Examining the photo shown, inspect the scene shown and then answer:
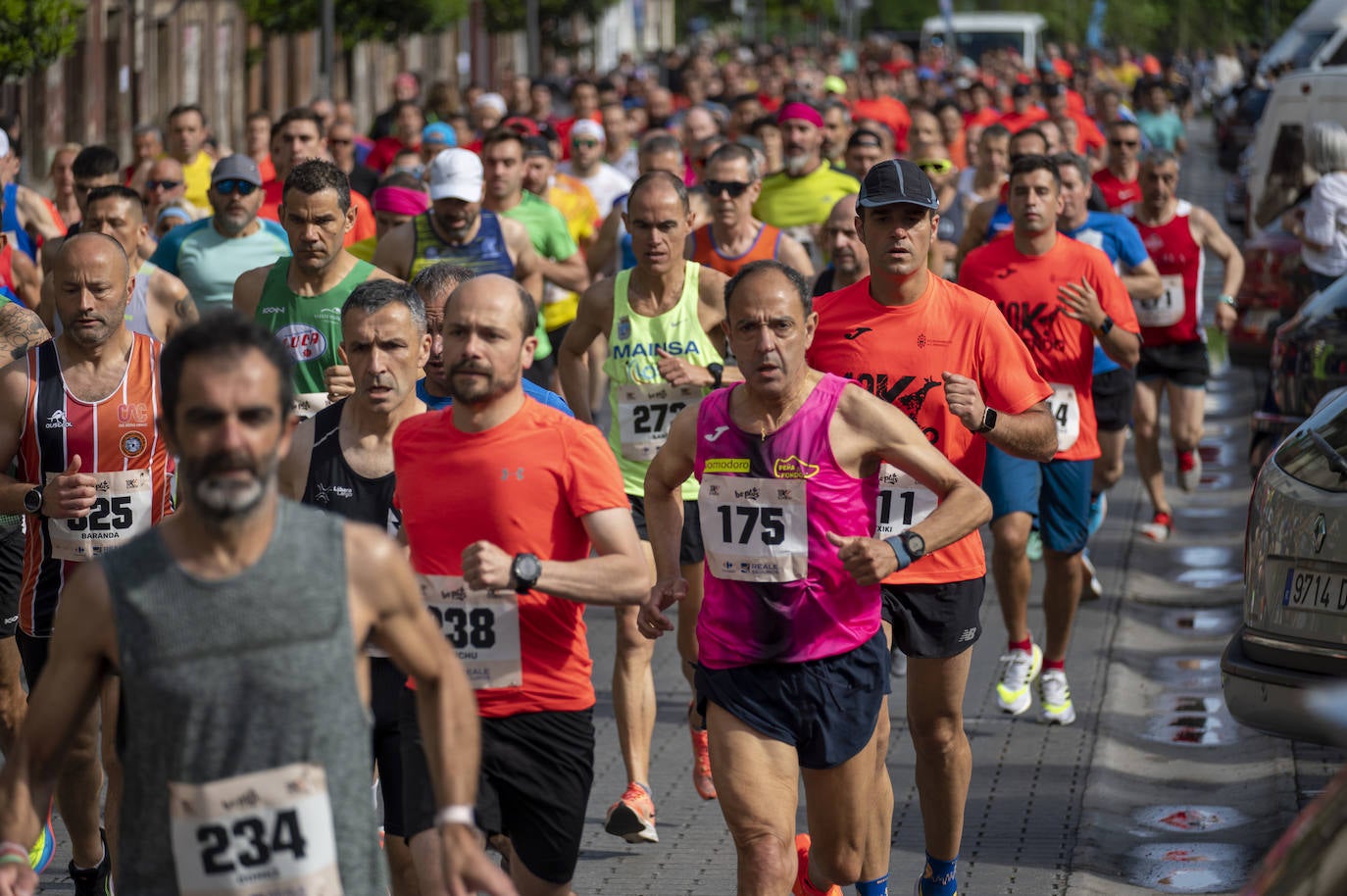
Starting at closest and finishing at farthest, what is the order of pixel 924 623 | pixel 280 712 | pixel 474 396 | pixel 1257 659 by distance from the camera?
pixel 280 712 < pixel 474 396 < pixel 924 623 < pixel 1257 659

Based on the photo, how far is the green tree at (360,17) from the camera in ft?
95.3

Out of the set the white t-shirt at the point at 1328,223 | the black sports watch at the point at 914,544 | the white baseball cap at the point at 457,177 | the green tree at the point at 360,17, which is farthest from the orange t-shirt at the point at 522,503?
the green tree at the point at 360,17

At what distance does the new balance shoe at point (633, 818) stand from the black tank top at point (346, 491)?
1981 millimetres

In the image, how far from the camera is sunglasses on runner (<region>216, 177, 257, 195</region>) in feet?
31.4

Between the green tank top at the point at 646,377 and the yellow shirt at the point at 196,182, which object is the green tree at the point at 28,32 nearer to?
the yellow shirt at the point at 196,182

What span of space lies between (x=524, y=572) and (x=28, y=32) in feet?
39.1

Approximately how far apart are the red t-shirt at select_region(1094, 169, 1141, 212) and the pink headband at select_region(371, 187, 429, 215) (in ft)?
17.6

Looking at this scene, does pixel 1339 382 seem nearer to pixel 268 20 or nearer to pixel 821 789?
pixel 821 789

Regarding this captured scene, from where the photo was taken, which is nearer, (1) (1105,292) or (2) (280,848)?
(2) (280,848)

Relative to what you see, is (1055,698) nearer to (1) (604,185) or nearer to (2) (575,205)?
(2) (575,205)

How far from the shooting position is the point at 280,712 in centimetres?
377

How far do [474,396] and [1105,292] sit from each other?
14.8 ft

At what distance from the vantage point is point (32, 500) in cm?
621

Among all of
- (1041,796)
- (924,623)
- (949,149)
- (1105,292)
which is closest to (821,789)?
(924,623)
